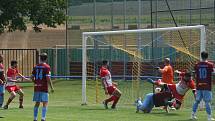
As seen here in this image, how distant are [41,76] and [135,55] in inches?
384

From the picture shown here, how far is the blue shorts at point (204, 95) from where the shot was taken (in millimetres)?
19391

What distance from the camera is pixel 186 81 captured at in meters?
22.6

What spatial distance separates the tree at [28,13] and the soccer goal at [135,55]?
3159mm

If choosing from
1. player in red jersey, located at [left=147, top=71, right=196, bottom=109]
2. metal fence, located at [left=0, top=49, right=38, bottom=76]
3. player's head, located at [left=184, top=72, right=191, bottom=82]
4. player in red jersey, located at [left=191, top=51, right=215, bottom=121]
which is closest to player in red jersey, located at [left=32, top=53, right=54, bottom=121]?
player in red jersey, located at [left=191, top=51, right=215, bottom=121]

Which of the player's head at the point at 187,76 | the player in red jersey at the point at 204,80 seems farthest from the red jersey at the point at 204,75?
the player's head at the point at 187,76

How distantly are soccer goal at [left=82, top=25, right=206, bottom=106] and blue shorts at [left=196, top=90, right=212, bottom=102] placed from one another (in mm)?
4103

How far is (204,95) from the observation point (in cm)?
1950

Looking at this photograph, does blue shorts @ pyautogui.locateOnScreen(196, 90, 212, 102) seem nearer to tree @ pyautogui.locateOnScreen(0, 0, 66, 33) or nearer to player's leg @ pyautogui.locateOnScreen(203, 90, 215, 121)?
player's leg @ pyautogui.locateOnScreen(203, 90, 215, 121)

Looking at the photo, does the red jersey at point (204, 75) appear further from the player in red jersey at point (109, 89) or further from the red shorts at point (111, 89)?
the red shorts at point (111, 89)

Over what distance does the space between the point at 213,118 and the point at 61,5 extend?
83.1 ft

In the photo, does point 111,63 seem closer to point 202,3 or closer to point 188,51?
point 202,3

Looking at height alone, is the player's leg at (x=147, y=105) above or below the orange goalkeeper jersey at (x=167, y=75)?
below

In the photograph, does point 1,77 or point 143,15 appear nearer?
point 1,77

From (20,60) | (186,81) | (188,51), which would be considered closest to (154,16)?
(20,60)
